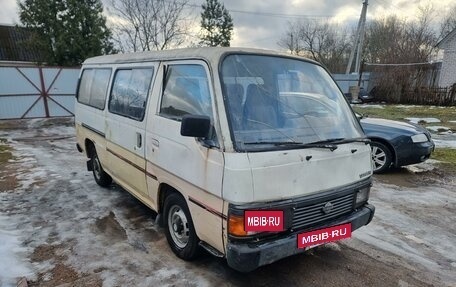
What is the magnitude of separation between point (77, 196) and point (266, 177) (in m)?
3.93

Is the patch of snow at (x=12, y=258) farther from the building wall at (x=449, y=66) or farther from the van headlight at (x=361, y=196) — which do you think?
the building wall at (x=449, y=66)

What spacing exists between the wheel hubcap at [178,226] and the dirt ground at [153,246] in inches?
7.9

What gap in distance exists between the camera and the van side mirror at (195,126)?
103 inches

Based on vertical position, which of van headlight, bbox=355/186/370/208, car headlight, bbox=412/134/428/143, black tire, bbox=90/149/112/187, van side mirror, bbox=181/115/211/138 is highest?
van side mirror, bbox=181/115/211/138

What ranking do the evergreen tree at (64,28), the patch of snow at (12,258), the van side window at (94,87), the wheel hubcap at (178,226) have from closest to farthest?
1. the patch of snow at (12,258)
2. the wheel hubcap at (178,226)
3. the van side window at (94,87)
4. the evergreen tree at (64,28)

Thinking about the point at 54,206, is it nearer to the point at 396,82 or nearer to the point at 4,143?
the point at 4,143

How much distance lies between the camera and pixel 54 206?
4.93 m

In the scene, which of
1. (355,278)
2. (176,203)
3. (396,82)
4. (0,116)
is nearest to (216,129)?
(176,203)

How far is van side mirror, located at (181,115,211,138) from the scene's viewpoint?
8.54 ft

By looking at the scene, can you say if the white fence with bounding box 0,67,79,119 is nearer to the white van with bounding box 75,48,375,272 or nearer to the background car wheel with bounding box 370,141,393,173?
the white van with bounding box 75,48,375,272

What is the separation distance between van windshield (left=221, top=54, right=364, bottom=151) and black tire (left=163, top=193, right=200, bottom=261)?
106 centimetres

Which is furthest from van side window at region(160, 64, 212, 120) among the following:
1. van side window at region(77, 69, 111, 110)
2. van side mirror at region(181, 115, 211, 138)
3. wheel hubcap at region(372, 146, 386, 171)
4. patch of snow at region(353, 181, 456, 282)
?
wheel hubcap at region(372, 146, 386, 171)

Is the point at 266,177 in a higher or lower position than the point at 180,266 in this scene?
higher

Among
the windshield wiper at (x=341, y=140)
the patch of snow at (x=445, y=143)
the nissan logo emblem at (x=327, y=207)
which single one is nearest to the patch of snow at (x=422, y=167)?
the patch of snow at (x=445, y=143)
